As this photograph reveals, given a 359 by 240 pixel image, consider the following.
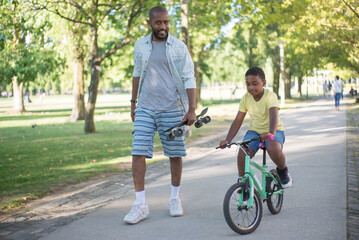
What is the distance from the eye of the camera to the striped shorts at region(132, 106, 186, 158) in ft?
16.0

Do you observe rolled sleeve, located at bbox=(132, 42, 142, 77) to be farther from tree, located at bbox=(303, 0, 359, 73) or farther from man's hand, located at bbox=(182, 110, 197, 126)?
tree, located at bbox=(303, 0, 359, 73)

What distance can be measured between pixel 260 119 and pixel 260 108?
12 cm

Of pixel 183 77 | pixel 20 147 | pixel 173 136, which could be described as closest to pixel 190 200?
pixel 173 136

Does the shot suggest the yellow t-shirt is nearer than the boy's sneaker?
Yes

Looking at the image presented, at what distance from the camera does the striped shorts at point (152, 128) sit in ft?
16.0

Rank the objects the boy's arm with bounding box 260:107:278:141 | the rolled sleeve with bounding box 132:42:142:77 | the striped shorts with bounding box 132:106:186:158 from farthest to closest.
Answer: the rolled sleeve with bounding box 132:42:142:77 → the striped shorts with bounding box 132:106:186:158 → the boy's arm with bounding box 260:107:278:141

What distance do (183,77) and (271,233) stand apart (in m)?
1.77

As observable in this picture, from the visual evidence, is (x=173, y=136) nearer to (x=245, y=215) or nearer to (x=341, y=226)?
(x=245, y=215)

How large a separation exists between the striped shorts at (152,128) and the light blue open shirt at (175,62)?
0.22m

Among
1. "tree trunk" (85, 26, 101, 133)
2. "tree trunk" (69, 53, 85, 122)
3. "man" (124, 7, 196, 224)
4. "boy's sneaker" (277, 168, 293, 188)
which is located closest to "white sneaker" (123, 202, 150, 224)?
"man" (124, 7, 196, 224)

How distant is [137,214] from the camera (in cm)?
478

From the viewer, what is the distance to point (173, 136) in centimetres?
480

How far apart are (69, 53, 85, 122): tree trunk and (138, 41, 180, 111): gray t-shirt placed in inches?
684

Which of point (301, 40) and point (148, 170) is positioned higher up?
point (301, 40)
